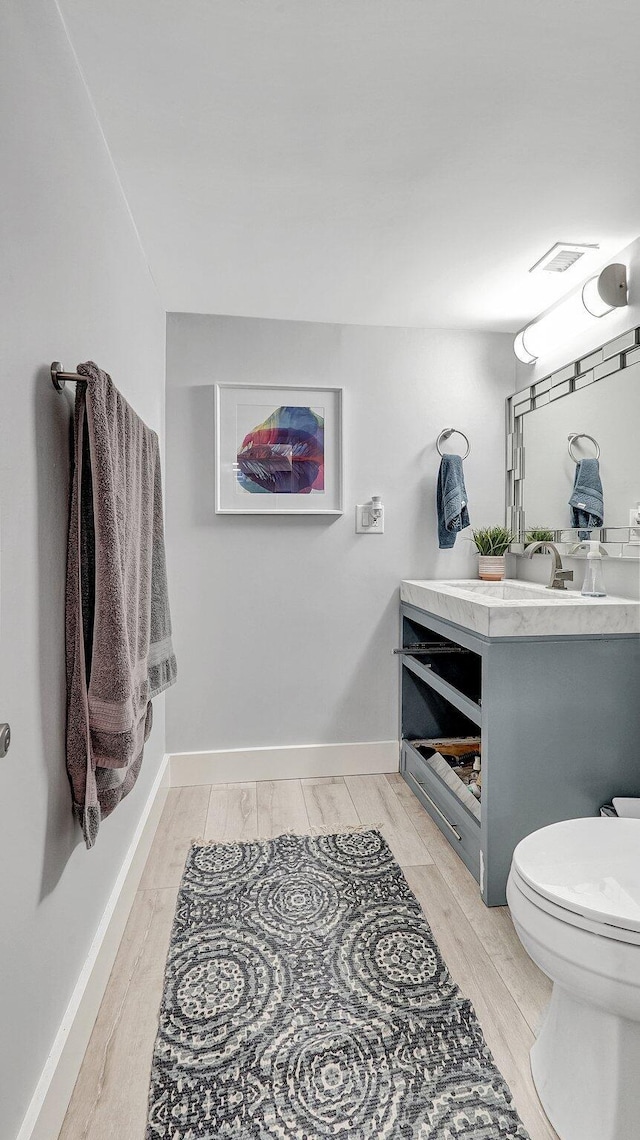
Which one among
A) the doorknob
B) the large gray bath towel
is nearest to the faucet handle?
the large gray bath towel

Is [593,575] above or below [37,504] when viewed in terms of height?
below

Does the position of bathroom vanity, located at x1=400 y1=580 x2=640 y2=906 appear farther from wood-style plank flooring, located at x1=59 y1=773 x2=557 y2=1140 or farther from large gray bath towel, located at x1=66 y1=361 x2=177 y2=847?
large gray bath towel, located at x1=66 y1=361 x2=177 y2=847

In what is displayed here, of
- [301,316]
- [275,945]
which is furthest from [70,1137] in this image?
[301,316]

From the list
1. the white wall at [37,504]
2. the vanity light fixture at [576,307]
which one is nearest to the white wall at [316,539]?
the vanity light fixture at [576,307]

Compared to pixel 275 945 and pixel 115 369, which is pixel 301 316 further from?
pixel 275 945

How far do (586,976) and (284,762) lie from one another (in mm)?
1849

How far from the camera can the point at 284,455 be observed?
2.75 metres

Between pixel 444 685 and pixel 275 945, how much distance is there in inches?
40.1

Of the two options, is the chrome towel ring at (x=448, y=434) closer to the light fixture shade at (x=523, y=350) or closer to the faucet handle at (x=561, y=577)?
the light fixture shade at (x=523, y=350)

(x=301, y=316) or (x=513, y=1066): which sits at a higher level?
(x=301, y=316)

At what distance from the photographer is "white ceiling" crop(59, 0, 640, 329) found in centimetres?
121

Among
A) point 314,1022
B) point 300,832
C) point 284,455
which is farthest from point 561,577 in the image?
point 314,1022

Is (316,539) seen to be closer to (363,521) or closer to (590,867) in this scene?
(363,521)

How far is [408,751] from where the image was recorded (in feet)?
9.13
